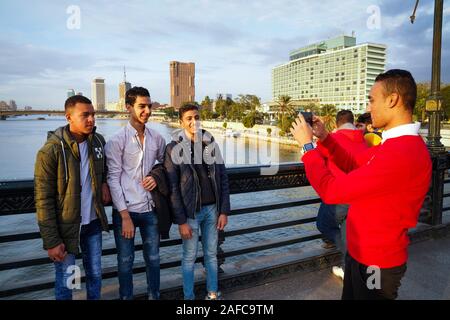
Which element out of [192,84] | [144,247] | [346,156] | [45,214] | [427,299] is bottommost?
[427,299]

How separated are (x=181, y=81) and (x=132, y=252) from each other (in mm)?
199693

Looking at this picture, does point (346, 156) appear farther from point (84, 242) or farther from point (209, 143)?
point (84, 242)

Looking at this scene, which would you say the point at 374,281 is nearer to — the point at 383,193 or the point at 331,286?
the point at 383,193

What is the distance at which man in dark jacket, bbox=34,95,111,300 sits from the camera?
231cm

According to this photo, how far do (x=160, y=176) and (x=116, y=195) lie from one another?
1.36ft

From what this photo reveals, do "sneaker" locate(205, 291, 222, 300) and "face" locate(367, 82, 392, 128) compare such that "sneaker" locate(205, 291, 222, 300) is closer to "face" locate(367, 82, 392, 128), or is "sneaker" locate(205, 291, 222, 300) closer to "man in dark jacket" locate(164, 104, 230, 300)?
"man in dark jacket" locate(164, 104, 230, 300)

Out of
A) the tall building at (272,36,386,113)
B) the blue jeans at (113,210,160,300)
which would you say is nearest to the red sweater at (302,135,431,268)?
the blue jeans at (113,210,160,300)

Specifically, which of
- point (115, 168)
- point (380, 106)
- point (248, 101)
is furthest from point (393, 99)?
point (248, 101)

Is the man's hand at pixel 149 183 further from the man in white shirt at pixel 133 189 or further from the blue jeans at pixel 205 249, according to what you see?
the blue jeans at pixel 205 249

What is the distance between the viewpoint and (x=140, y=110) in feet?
9.59

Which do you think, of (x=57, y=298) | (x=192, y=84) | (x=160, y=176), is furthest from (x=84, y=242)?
(x=192, y=84)

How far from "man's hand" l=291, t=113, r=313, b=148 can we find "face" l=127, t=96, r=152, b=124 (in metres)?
1.60

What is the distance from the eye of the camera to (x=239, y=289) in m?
3.25

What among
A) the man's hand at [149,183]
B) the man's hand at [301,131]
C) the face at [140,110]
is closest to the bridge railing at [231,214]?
the man's hand at [149,183]
